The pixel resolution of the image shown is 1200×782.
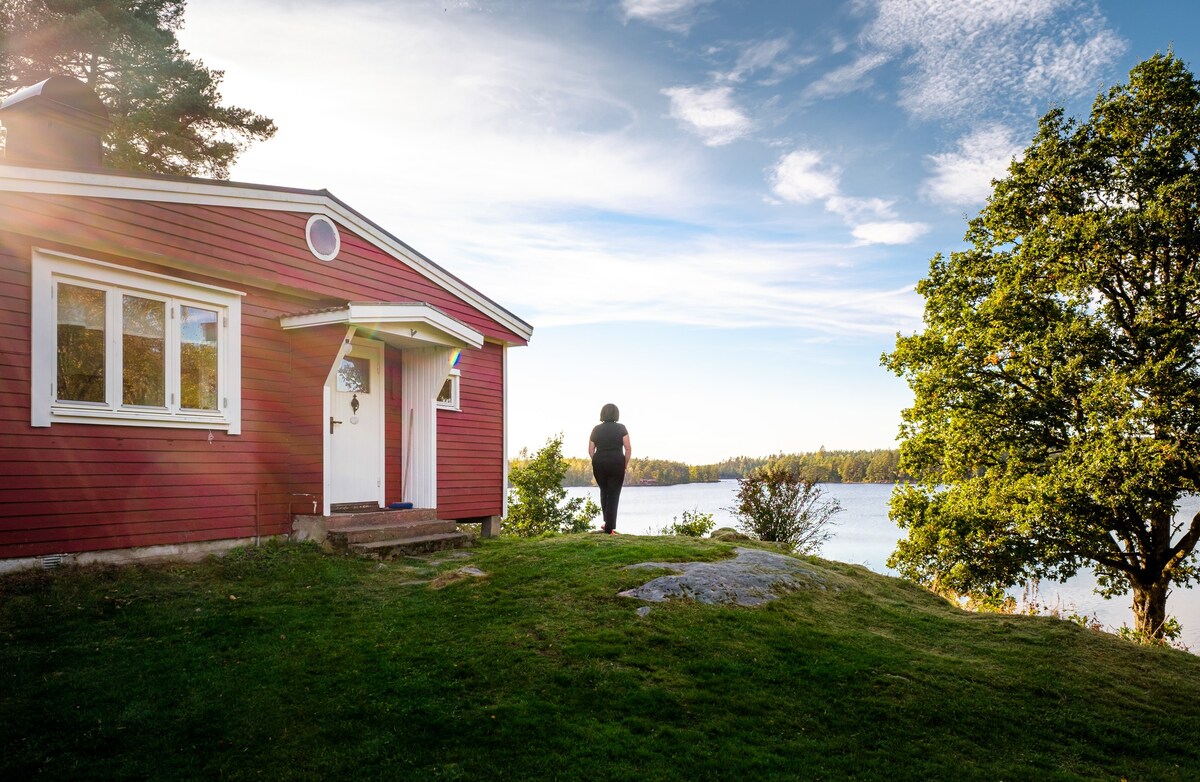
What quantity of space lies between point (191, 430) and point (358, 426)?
8.22 ft

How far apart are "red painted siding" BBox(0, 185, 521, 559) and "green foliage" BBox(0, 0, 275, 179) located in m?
10.8

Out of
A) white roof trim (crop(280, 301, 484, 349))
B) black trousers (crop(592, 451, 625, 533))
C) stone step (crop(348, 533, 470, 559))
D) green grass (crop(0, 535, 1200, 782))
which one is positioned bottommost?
green grass (crop(0, 535, 1200, 782))

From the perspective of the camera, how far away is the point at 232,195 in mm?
8781

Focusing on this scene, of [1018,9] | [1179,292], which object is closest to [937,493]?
[1179,292]

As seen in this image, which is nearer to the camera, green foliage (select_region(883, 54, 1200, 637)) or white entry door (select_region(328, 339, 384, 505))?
white entry door (select_region(328, 339, 384, 505))

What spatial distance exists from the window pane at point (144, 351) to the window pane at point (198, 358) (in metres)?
0.21

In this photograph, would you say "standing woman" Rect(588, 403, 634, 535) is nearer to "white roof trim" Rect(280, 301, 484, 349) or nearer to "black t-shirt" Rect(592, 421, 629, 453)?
"black t-shirt" Rect(592, 421, 629, 453)

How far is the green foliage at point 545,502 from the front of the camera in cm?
2000

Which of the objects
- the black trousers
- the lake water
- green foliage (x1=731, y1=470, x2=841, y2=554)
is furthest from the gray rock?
green foliage (x1=731, y1=470, x2=841, y2=554)

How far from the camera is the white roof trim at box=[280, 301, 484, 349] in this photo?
29.9 ft

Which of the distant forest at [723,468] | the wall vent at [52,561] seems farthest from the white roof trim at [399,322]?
the distant forest at [723,468]

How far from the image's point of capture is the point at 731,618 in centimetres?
662

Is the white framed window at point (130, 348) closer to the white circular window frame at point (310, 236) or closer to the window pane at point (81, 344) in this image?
the window pane at point (81, 344)

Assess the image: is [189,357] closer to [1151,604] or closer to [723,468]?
[1151,604]
